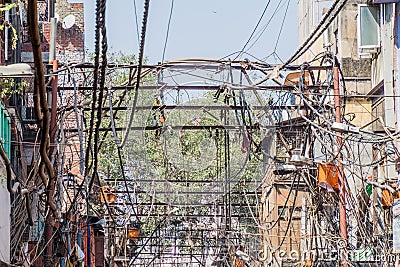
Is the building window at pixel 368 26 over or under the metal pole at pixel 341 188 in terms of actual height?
over

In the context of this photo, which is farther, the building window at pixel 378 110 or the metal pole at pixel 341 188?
the building window at pixel 378 110

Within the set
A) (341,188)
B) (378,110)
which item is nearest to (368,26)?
(378,110)

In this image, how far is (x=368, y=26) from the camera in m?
19.8

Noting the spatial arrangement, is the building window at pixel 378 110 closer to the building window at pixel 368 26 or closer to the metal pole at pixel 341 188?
the building window at pixel 368 26

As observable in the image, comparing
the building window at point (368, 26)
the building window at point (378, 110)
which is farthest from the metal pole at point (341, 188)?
the building window at point (368, 26)

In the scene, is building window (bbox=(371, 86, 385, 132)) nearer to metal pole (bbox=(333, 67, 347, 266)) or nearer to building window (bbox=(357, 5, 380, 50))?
building window (bbox=(357, 5, 380, 50))

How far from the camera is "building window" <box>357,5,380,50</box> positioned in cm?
1962

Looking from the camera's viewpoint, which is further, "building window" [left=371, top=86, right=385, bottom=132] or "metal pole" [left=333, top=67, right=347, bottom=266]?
"building window" [left=371, top=86, right=385, bottom=132]

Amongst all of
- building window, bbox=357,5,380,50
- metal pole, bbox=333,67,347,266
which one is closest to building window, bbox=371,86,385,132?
building window, bbox=357,5,380,50

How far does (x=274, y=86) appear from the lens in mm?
14328

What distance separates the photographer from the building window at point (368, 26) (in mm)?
19625

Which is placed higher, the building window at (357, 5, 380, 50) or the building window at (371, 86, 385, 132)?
the building window at (357, 5, 380, 50)

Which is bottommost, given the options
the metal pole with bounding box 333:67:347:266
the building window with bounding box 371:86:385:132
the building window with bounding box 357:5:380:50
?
the metal pole with bounding box 333:67:347:266

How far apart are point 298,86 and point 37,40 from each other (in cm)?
930
